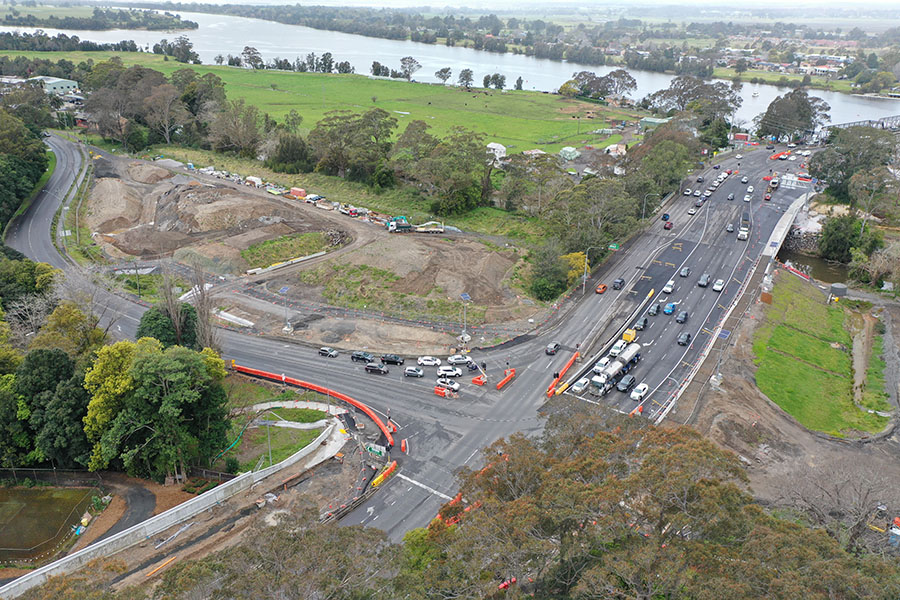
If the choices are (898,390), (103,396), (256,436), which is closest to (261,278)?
(256,436)

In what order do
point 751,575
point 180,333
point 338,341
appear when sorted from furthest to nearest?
point 338,341
point 180,333
point 751,575

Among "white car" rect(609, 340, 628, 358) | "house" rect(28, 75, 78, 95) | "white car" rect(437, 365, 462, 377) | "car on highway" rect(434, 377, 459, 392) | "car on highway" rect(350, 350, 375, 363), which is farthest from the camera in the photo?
"house" rect(28, 75, 78, 95)

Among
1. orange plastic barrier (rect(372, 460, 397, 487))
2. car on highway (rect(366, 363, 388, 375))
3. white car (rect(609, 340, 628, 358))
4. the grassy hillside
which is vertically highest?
the grassy hillside

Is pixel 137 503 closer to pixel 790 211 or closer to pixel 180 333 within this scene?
pixel 180 333

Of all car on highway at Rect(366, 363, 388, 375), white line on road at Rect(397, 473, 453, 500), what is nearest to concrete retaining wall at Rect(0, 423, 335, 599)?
white line on road at Rect(397, 473, 453, 500)

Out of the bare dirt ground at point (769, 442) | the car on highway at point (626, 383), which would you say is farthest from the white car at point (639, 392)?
the bare dirt ground at point (769, 442)

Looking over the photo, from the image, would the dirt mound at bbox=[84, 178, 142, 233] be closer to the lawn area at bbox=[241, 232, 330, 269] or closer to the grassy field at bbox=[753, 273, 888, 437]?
the lawn area at bbox=[241, 232, 330, 269]

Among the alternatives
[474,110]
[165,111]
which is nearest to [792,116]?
[474,110]

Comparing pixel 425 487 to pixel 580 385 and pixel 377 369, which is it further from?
pixel 580 385
